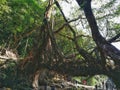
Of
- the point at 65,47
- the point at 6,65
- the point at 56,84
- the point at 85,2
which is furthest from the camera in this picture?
the point at 65,47

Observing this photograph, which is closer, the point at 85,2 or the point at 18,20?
the point at 85,2

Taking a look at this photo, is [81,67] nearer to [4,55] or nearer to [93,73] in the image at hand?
[93,73]

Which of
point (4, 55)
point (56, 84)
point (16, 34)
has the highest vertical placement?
point (16, 34)

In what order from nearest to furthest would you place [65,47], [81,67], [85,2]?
1. [85,2]
2. [81,67]
3. [65,47]

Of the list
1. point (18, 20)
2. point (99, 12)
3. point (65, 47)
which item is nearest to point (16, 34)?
point (18, 20)

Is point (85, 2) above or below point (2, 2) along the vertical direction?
below

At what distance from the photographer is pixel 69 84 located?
13.8m

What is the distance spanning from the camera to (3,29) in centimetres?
1445

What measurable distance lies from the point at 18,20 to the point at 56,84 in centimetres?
303

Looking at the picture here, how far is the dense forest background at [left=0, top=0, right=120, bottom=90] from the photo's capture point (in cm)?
810

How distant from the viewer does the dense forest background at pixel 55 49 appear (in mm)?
8102

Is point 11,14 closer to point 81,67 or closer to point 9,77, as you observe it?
point 9,77

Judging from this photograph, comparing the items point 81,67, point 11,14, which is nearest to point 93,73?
point 81,67

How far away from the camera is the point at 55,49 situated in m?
9.09
